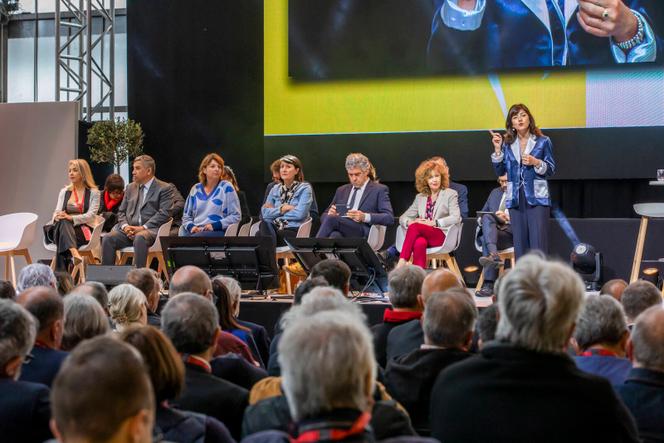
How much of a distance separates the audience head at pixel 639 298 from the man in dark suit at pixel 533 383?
60.2 inches

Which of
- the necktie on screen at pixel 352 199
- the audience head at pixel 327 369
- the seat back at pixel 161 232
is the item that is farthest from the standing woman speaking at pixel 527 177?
the audience head at pixel 327 369

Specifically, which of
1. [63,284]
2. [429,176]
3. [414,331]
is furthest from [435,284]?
[429,176]

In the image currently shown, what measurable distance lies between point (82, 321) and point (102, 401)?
61.8 inches

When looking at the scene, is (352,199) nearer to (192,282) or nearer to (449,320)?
(192,282)

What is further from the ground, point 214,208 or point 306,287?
point 214,208

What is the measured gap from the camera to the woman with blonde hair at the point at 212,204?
7164 mm

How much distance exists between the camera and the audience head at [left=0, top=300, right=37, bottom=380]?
7.07ft

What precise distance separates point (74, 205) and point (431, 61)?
11.9 feet

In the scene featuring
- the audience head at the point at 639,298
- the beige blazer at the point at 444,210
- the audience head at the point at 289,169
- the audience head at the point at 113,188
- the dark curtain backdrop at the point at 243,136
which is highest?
the dark curtain backdrop at the point at 243,136

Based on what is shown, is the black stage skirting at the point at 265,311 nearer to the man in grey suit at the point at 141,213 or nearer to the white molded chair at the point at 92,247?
the man in grey suit at the point at 141,213

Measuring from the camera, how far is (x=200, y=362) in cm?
244

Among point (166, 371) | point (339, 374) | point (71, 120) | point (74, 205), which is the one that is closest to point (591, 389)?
point (339, 374)

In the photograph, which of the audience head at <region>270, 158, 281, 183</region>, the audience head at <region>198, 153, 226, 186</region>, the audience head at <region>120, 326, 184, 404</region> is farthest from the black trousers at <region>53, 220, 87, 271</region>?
the audience head at <region>120, 326, 184, 404</region>

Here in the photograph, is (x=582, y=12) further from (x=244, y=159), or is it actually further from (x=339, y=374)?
(x=339, y=374)
